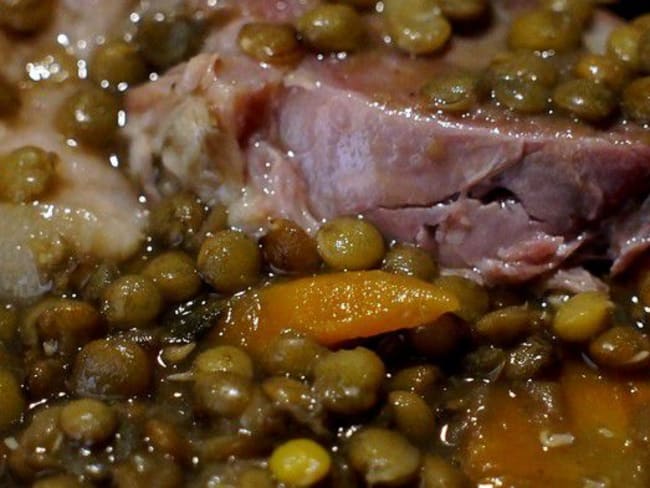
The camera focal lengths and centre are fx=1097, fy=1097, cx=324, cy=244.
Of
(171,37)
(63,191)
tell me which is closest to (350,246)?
(63,191)

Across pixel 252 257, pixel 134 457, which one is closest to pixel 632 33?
pixel 252 257

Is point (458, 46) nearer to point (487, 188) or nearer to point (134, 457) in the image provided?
point (487, 188)

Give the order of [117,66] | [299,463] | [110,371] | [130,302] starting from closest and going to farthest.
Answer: [299,463] < [110,371] < [130,302] < [117,66]

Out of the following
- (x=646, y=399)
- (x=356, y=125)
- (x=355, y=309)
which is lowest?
(x=646, y=399)

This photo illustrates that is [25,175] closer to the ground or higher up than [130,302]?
higher up

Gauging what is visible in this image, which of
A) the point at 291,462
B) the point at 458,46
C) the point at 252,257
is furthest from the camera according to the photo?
the point at 458,46

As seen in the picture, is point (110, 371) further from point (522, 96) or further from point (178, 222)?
point (522, 96)

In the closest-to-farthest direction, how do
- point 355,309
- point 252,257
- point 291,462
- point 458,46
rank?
1. point 291,462
2. point 355,309
3. point 252,257
4. point 458,46
